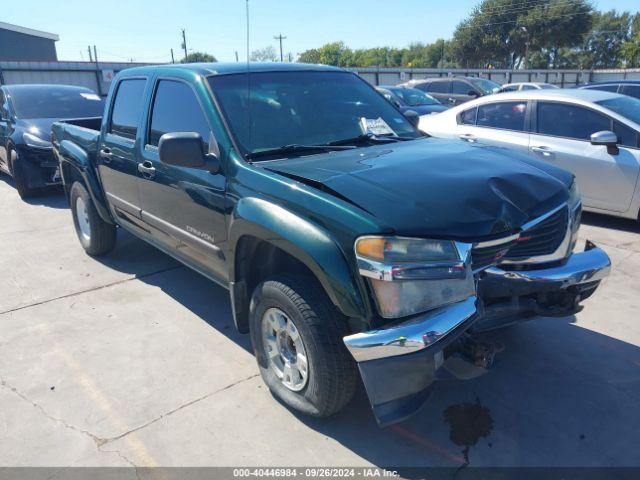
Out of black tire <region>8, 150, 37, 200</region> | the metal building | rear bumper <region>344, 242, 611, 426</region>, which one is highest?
the metal building

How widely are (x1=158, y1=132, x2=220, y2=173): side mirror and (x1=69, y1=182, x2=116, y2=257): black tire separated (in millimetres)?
2677

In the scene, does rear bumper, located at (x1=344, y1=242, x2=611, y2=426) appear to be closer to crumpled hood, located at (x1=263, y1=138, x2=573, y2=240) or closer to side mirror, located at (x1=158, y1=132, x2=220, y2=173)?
crumpled hood, located at (x1=263, y1=138, x2=573, y2=240)

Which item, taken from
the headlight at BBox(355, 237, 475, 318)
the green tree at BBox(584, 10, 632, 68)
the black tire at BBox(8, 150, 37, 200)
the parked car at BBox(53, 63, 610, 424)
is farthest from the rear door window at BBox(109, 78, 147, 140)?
the green tree at BBox(584, 10, 632, 68)

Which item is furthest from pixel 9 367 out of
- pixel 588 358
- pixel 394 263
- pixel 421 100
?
pixel 421 100

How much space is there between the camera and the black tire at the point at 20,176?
A: 8.26m

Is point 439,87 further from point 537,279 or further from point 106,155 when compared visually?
point 537,279

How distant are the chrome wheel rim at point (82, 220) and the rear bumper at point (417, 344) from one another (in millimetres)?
4241

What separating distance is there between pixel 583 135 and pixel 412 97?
24.5 ft

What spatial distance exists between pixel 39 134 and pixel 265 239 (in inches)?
278

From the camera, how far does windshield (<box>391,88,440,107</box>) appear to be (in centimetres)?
1295

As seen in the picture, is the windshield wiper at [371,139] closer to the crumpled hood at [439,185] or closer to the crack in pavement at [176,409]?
the crumpled hood at [439,185]

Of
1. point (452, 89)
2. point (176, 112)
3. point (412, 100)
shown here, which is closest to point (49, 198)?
point (176, 112)

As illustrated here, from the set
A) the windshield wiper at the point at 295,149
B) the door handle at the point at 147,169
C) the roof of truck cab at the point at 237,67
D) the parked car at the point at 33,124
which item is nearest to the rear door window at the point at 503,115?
the roof of truck cab at the point at 237,67

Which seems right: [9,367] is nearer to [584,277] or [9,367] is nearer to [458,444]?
[458,444]
